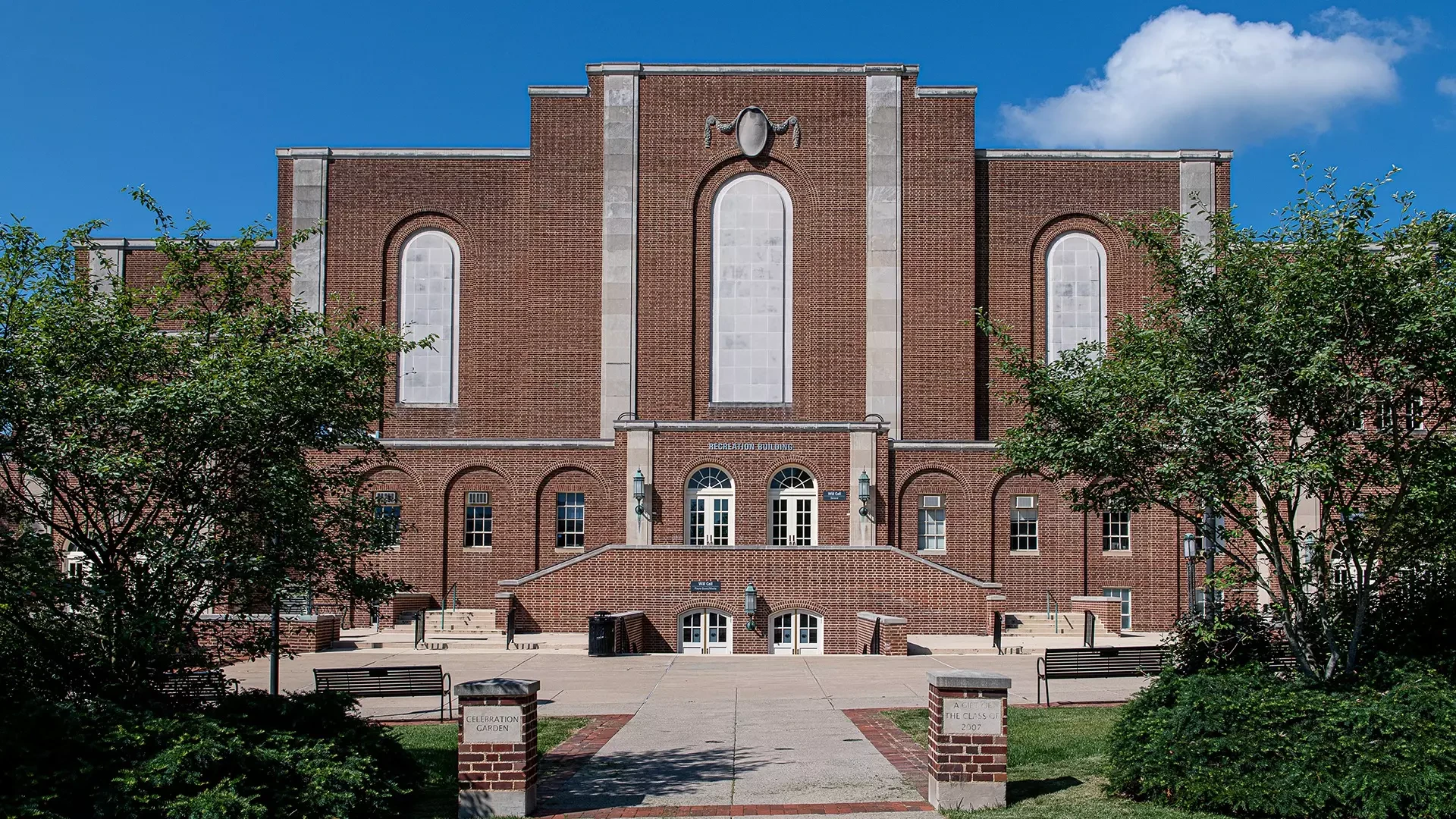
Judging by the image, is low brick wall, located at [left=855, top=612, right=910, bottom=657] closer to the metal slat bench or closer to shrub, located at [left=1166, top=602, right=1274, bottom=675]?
the metal slat bench

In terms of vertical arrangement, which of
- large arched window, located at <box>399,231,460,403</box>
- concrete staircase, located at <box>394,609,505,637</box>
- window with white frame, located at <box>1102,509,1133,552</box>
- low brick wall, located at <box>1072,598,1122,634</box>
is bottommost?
concrete staircase, located at <box>394,609,505,637</box>

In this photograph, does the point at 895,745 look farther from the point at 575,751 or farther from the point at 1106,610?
the point at 1106,610

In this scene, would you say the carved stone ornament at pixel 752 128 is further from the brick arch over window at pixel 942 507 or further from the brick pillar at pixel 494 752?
the brick pillar at pixel 494 752

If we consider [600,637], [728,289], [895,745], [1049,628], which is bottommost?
[1049,628]

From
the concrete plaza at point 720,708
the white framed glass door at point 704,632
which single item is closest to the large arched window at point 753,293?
the white framed glass door at point 704,632

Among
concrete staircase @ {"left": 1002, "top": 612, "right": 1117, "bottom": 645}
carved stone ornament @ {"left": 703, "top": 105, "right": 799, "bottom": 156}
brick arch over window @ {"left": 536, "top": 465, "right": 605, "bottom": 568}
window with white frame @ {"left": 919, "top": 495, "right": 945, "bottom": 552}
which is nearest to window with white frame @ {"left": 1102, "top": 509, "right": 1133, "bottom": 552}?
concrete staircase @ {"left": 1002, "top": 612, "right": 1117, "bottom": 645}

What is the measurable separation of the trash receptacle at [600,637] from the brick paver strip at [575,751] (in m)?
9.86

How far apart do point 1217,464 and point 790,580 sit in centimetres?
1882

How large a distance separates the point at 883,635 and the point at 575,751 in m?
14.1

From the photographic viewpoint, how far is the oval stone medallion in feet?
120

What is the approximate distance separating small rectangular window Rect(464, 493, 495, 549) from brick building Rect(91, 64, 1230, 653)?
70mm

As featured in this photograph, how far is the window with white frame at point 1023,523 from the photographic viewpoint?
115 feet

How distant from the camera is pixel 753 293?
36688 mm

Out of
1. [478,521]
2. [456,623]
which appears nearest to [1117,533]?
[478,521]
